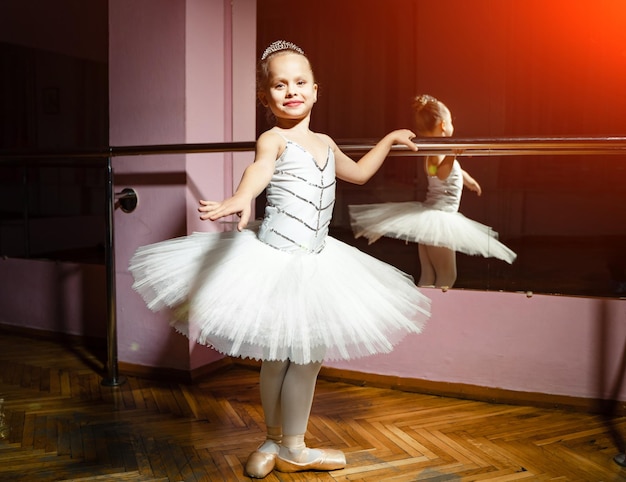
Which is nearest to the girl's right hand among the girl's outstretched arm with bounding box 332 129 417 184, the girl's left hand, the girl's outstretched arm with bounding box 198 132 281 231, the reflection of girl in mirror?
the girl's outstretched arm with bounding box 198 132 281 231

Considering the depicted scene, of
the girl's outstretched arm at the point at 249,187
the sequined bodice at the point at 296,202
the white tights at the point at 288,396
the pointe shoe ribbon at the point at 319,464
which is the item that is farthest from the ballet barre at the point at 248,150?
the pointe shoe ribbon at the point at 319,464

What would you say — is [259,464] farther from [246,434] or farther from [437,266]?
[437,266]

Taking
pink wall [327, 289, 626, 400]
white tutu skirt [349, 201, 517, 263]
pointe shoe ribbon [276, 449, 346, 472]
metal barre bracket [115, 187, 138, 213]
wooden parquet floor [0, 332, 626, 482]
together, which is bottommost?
wooden parquet floor [0, 332, 626, 482]

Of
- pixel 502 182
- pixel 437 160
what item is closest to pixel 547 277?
pixel 502 182

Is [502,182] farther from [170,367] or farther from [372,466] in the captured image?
[170,367]

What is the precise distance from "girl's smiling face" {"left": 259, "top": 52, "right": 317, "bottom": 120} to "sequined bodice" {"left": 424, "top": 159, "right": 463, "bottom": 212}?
3.26 feet

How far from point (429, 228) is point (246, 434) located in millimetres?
1077

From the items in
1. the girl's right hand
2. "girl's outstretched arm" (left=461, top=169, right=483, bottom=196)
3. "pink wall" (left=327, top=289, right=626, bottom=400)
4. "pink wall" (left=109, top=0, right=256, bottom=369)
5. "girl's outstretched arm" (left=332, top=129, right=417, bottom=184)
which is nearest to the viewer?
the girl's right hand

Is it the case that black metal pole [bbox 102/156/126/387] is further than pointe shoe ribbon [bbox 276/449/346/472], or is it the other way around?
black metal pole [bbox 102/156/126/387]

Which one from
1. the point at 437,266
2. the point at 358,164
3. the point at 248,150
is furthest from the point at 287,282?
the point at 437,266

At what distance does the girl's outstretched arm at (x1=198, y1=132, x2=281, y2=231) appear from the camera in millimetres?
1461

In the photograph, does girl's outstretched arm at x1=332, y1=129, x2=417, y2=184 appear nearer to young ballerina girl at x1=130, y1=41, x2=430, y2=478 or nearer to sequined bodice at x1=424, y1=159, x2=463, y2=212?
young ballerina girl at x1=130, y1=41, x2=430, y2=478

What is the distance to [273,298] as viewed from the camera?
1.73m

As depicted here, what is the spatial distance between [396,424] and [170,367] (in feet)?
3.45
